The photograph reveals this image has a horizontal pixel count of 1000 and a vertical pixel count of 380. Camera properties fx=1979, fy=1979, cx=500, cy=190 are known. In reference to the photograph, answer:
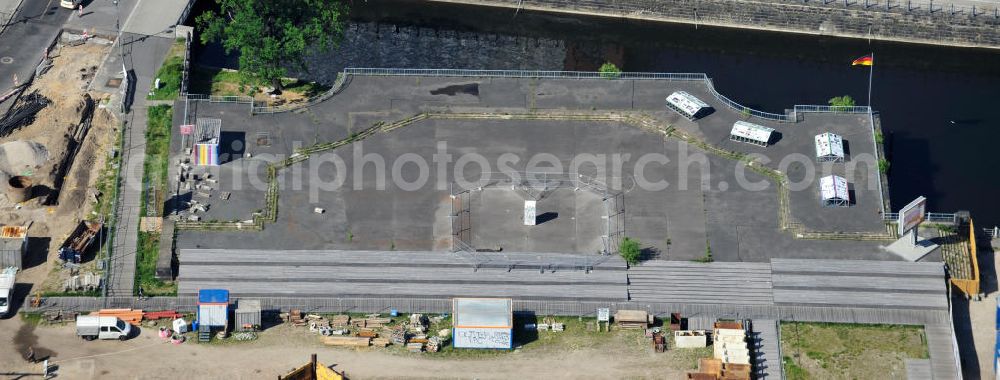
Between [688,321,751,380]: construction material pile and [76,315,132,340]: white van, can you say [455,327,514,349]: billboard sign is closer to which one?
[688,321,751,380]: construction material pile

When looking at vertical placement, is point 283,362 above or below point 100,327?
below

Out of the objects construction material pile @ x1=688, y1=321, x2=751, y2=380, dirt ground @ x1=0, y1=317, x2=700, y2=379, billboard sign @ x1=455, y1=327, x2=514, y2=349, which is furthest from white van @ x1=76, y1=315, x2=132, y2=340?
construction material pile @ x1=688, y1=321, x2=751, y2=380

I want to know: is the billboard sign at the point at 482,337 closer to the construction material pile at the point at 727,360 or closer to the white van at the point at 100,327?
the construction material pile at the point at 727,360

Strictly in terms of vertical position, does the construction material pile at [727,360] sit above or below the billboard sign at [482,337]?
below

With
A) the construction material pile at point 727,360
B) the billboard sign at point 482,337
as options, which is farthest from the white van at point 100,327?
the construction material pile at point 727,360

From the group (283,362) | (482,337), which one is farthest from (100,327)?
(482,337)

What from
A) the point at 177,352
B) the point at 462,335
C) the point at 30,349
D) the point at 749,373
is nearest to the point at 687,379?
the point at 749,373

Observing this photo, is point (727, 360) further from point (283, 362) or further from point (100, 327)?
point (100, 327)
